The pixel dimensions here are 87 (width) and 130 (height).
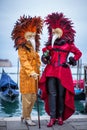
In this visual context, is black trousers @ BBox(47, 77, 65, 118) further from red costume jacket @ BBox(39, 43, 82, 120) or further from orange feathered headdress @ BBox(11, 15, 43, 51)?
orange feathered headdress @ BBox(11, 15, 43, 51)

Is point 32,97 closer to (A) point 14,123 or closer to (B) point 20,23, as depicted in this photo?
(A) point 14,123

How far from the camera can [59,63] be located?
4.05 metres

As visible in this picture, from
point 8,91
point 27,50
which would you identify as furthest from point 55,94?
point 8,91

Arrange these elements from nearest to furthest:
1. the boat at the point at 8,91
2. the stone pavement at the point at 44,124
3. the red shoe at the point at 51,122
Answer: the stone pavement at the point at 44,124 < the red shoe at the point at 51,122 < the boat at the point at 8,91

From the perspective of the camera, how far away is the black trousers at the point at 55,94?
13.4 feet

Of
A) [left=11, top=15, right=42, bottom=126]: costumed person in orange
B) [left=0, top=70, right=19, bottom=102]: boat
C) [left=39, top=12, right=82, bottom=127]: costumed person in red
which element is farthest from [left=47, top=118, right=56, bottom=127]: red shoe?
[left=0, top=70, right=19, bottom=102]: boat

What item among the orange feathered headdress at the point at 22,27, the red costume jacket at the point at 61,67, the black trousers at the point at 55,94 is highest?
the orange feathered headdress at the point at 22,27

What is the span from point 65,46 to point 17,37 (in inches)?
22.4

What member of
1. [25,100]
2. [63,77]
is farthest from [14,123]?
[63,77]

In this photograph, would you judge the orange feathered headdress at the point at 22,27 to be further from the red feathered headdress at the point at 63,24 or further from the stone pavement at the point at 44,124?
the stone pavement at the point at 44,124

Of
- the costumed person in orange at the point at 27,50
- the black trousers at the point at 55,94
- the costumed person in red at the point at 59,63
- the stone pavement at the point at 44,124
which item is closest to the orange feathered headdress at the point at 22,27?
the costumed person in orange at the point at 27,50

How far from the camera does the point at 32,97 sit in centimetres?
409

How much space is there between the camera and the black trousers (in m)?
4.09

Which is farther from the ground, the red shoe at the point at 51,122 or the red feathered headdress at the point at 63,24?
the red feathered headdress at the point at 63,24
